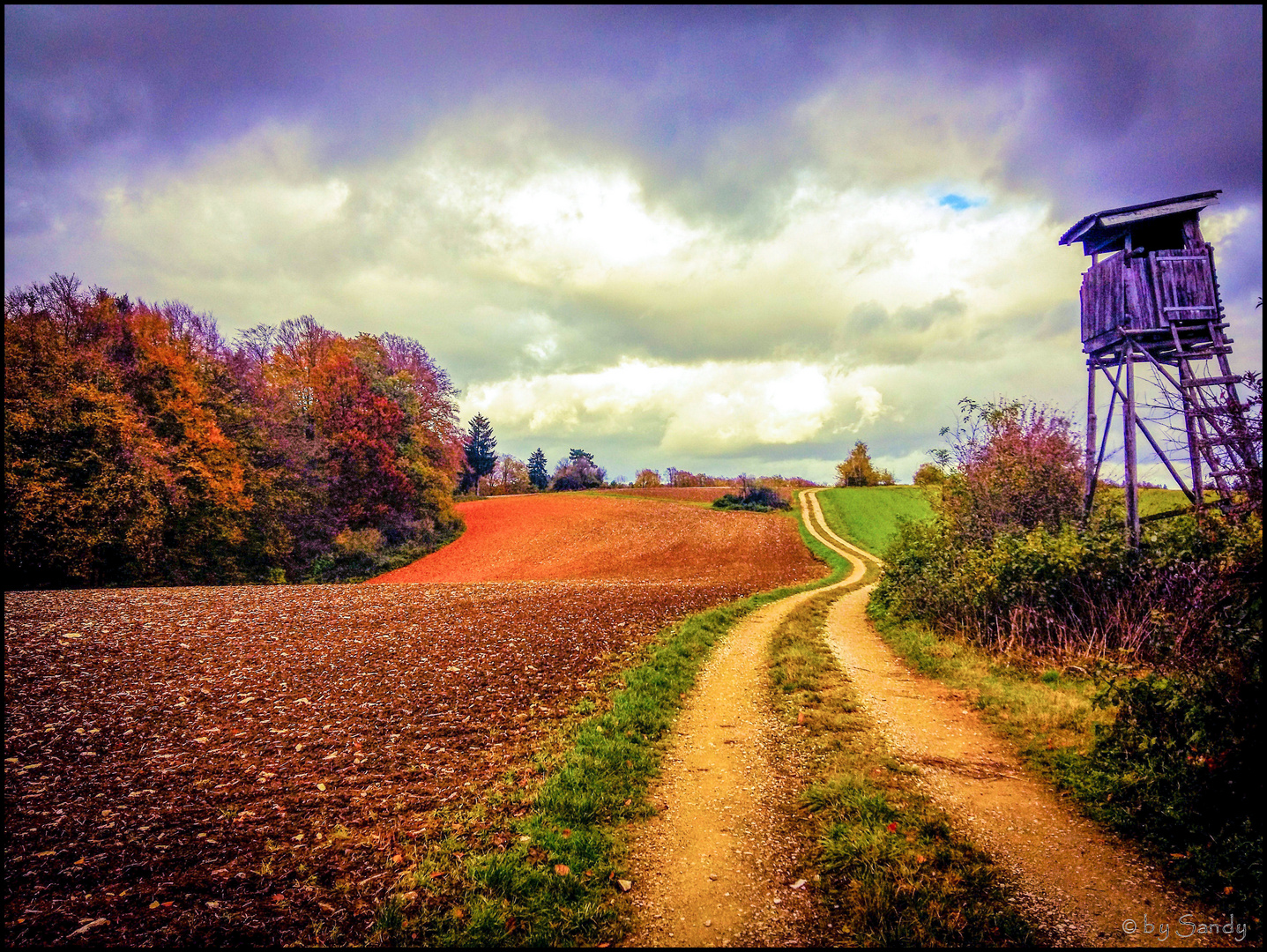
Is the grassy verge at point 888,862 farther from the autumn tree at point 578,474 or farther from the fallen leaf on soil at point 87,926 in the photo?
the autumn tree at point 578,474

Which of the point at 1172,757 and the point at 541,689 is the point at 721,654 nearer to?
the point at 541,689

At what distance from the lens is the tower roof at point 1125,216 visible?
1229cm

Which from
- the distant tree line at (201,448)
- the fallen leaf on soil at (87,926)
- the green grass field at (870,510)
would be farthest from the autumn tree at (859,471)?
the fallen leaf on soil at (87,926)

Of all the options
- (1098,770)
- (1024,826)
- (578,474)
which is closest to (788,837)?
(1024,826)

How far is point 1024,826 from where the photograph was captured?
5.54 m

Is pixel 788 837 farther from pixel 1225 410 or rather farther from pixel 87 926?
pixel 1225 410

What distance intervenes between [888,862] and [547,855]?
10.6 feet

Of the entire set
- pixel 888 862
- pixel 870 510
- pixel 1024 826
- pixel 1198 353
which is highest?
pixel 1198 353

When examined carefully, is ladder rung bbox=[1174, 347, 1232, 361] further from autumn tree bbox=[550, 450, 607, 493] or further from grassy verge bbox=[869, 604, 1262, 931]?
autumn tree bbox=[550, 450, 607, 493]

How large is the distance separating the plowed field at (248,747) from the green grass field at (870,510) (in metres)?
29.3

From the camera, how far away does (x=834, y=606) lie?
18031 mm

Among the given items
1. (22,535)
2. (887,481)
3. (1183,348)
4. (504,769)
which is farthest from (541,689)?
(887,481)

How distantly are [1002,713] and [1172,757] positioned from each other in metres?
2.68

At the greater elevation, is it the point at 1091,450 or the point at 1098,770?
the point at 1091,450
